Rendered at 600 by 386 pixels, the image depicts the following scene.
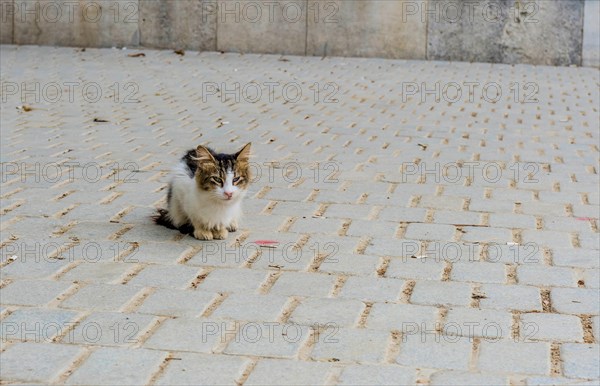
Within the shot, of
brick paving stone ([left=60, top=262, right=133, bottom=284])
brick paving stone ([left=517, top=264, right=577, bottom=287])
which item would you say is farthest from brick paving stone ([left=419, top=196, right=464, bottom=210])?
brick paving stone ([left=60, top=262, right=133, bottom=284])

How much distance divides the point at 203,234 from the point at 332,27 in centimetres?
1049

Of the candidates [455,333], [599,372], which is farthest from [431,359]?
[599,372]

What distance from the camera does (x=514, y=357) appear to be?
13.3 feet

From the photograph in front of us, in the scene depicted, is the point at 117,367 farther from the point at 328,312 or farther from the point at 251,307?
the point at 328,312

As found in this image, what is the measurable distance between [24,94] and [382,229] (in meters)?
6.74

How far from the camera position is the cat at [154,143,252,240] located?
18.6 feet

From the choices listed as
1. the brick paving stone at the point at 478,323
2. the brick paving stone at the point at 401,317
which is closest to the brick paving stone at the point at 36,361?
the brick paving stone at the point at 401,317

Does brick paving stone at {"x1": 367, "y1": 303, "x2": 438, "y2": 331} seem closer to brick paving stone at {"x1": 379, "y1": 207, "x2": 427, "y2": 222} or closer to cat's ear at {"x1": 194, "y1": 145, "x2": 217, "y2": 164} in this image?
cat's ear at {"x1": 194, "y1": 145, "x2": 217, "y2": 164}

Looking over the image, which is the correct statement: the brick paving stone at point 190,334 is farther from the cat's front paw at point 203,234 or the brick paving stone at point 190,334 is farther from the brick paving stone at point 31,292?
the cat's front paw at point 203,234

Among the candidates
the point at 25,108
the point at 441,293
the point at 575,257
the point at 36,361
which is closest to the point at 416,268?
the point at 441,293

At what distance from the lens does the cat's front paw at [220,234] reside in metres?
5.80

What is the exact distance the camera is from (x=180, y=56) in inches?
612

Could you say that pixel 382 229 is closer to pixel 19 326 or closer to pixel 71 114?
pixel 19 326

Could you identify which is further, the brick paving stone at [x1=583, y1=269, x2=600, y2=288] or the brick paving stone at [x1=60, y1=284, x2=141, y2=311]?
the brick paving stone at [x1=583, y1=269, x2=600, y2=288]
